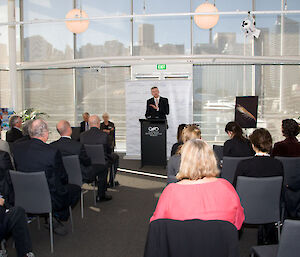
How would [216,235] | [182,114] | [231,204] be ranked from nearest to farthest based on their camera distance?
[216,235]
[231,204]
[182,114]

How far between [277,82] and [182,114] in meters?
3.51

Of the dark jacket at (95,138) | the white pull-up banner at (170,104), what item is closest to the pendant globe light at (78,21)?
the dark jacket at (95,138)

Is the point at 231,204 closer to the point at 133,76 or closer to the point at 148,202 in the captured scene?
the point at 148,202

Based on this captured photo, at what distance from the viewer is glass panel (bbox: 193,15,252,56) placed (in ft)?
33.9

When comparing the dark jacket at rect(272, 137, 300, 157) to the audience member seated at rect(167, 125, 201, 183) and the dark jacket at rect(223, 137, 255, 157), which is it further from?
the audience member seated at rect(167, 125, 201, 183)

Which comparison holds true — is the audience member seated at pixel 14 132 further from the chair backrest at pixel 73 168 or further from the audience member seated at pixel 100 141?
the chair backrest at pixel 73 168

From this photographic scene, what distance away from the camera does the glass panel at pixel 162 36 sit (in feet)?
34.6

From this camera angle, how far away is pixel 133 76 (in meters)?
9.62

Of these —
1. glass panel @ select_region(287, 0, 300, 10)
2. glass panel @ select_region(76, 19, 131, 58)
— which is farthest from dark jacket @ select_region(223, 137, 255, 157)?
glass panel @ select_region(287, 0, 300, 10)

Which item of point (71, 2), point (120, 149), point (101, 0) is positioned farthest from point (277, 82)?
point (71, 2)

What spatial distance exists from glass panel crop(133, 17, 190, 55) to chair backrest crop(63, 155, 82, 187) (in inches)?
282

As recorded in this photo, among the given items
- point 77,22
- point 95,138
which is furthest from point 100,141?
point 77,22

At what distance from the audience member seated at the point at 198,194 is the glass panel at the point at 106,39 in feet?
30.1

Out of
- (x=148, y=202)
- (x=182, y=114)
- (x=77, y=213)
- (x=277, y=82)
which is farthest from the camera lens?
(x=277, y=82)
